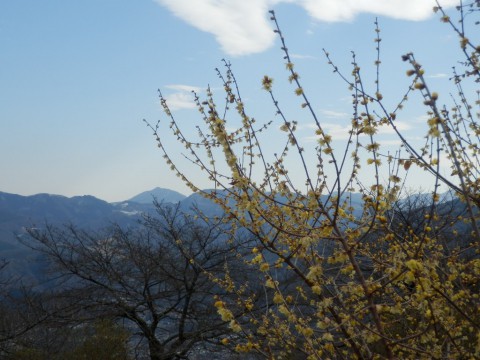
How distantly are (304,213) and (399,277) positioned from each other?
88cm

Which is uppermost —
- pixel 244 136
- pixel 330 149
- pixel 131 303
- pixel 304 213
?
pixel 244 136

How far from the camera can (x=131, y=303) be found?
14.6 meters

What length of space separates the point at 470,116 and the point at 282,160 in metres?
2.12

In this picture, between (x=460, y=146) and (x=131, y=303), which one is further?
(x=131, y=303)

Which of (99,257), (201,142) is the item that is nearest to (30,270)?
(99,257)

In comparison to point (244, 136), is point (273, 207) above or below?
below

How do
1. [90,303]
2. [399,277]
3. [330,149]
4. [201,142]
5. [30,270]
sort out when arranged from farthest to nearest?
[30,270] < [90,303] < [201,142] < [330,149] < [399,277]

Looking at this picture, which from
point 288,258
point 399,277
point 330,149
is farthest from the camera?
point 288,258

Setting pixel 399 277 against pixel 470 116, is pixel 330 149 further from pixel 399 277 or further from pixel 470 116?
pixel 470 116

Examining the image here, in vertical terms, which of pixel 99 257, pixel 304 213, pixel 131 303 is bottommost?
pixel 131 303

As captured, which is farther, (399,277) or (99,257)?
(99,257)

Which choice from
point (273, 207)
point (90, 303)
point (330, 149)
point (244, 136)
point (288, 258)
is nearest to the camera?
point (330, 149)

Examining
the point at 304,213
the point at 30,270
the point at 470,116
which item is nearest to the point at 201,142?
the point at 304,213

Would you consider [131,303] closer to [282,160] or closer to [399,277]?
[282,160]
